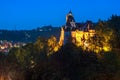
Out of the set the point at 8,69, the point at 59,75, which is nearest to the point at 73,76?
the point at 59,75

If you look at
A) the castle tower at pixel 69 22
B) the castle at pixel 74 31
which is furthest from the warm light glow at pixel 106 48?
the castle tower at pixel 69 22

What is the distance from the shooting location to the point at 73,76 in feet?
108

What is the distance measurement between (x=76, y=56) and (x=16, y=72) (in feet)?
14.7

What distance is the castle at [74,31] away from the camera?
2561 inches

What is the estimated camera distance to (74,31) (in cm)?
7131

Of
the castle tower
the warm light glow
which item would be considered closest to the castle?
the castle tower

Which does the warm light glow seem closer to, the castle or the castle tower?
the castle

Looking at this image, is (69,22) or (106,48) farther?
(69,22)

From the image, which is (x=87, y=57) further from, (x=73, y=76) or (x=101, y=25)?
(x=101, y=25)

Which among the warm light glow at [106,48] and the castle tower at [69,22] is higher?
the castle tower at [69,22]

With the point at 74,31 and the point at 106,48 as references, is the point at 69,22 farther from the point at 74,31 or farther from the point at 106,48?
the point at 106,48

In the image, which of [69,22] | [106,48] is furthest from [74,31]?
[106,48]

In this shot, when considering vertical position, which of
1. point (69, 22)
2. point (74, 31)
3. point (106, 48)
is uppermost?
point (69, 22)

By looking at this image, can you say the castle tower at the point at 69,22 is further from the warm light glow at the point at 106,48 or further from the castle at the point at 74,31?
the warm light glow at the point at 106,48
